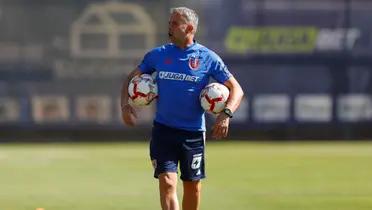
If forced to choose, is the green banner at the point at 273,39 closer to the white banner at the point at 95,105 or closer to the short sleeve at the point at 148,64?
the white banner at the point at 95,105

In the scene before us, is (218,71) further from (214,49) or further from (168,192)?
(214,49)

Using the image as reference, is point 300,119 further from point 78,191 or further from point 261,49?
point 78,191

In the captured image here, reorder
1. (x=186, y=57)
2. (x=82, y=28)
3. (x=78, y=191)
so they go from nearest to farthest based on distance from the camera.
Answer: (x=186, y=57), (x=78, y=191), (x=82, y=28)

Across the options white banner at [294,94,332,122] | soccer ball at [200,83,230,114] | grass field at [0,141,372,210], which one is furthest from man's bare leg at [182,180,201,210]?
white banner at [294,94,332,122]

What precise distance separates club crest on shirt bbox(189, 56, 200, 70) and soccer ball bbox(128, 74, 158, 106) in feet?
1.12

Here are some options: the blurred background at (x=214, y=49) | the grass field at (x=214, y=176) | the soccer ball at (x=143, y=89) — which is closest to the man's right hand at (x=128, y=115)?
the soccer ball at (x=143, y=89)

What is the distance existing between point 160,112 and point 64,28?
496 inches

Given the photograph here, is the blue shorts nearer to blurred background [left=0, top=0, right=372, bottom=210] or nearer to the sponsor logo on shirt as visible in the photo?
the sponsor logo on shirt

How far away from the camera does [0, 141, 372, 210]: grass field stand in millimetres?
12211

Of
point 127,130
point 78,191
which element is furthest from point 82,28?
point 78,191

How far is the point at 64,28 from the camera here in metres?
21.3

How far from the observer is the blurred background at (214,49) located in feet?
69.7

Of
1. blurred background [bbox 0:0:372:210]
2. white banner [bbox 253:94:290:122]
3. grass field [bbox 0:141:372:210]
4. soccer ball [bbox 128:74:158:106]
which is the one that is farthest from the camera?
white banner [bbox 253:94:290:122]

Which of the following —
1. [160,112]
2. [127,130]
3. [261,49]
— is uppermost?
[160,112]
